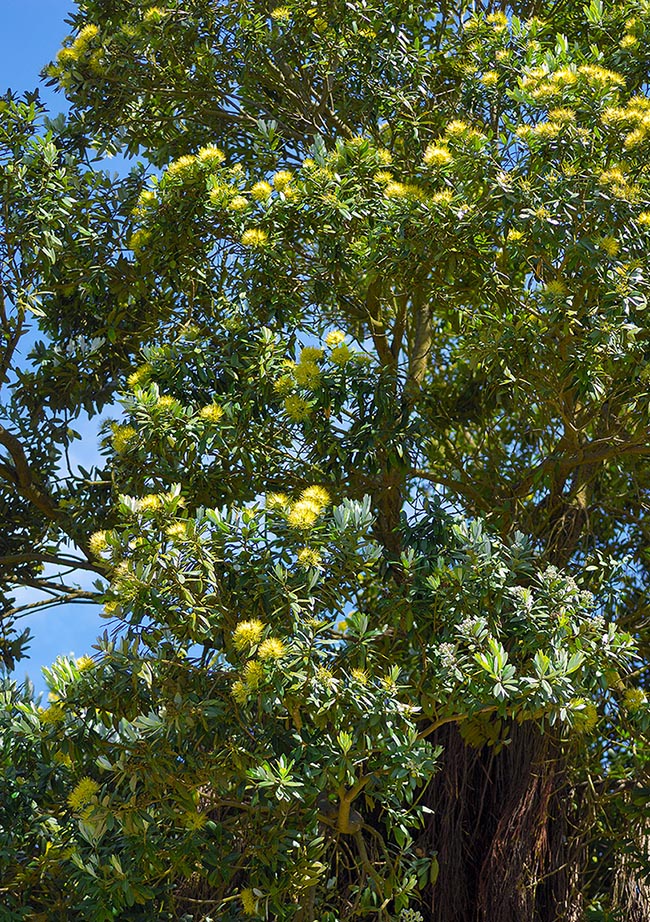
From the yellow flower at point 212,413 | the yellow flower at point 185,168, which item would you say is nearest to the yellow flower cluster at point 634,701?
the yellow flower at point 212,413

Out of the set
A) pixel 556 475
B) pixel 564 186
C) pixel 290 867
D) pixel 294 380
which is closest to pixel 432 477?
pixel 556 475

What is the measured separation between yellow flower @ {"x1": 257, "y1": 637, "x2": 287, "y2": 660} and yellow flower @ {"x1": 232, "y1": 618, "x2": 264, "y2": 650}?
0.11 ft

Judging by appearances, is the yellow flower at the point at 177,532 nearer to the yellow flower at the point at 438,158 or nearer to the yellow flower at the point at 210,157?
the yellow flower at the point at 438,158

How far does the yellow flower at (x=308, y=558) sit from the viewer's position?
4.16 meters

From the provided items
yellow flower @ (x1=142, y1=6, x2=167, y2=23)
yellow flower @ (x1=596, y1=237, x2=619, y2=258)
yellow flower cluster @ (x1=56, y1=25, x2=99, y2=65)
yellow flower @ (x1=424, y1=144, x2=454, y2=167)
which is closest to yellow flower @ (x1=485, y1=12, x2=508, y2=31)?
yellow flower @ (x1=424, y1=144, x2=454, y2=167)

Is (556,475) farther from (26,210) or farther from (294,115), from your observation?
(26,210)

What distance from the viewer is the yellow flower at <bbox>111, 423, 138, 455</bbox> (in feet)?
15.9

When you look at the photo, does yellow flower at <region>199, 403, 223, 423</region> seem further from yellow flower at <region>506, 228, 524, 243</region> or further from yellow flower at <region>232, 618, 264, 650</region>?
yellow flower at <region>506, 228, 524, 243</region>

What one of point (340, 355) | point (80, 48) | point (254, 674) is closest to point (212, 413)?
point (340, 355)

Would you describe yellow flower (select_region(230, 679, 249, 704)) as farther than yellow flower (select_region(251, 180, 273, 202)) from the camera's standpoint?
No

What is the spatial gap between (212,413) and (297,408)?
34cm

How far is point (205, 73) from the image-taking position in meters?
6.70

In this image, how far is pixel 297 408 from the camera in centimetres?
489

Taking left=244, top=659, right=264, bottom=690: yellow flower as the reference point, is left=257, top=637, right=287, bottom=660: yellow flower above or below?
above
